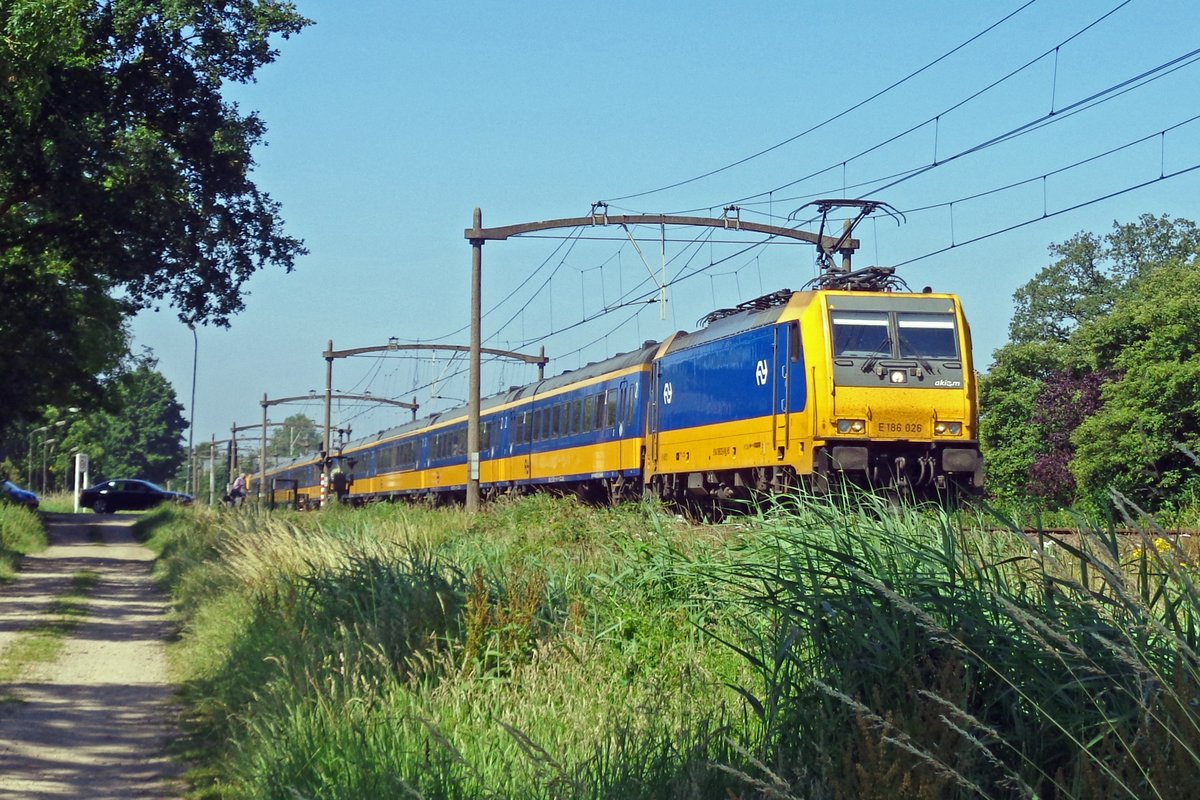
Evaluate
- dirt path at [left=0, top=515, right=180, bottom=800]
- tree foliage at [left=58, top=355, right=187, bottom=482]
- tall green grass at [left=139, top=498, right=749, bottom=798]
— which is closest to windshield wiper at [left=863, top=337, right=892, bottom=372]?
tall green grass at [left=139, top=498, right=749, bottom=798]

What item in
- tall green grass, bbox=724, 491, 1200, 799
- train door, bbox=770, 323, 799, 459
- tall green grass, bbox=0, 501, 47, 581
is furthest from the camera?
tall green grass, bbox=0, 501, 47, 581

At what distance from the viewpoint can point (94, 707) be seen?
1033 cm

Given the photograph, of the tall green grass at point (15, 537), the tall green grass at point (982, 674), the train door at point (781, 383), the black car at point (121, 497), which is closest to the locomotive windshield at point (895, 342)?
the train door at point (781, 383)

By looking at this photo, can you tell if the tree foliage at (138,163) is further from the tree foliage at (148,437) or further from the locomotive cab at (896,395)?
the tree foliage at (148,437)

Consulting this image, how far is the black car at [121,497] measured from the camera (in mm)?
59750

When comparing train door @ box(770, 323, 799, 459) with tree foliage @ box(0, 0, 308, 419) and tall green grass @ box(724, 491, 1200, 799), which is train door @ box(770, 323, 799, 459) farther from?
tall green grass @ box(724, 491, 1200, 799)

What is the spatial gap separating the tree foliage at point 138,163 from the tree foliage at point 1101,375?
58.8ft

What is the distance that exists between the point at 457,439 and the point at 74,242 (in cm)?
1828

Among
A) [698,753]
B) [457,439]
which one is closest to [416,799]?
[698,753]

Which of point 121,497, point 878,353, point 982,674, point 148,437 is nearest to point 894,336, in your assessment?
point 878,353

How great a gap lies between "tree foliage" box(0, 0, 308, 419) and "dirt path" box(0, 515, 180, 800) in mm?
5406

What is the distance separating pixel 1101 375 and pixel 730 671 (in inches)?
1812

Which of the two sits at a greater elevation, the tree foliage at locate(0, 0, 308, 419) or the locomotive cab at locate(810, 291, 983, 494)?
the tree foliage at locate(0, 0, 308, 419)

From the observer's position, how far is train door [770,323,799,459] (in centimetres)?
1848
